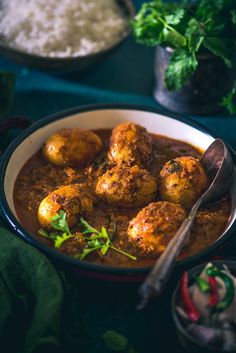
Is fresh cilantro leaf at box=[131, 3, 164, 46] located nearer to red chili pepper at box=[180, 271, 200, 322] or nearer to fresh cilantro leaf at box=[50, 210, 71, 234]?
fresh cilantro leaf at box=[50, 210, 71, 234]

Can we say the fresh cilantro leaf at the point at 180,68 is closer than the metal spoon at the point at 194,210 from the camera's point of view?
No

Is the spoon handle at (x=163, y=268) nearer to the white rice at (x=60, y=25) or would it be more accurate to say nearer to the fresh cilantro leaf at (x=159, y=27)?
the fresh cilantro leaf at (x=159, y=27)

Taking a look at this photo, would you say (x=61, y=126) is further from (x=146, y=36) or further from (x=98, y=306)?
(x=98, y=306)

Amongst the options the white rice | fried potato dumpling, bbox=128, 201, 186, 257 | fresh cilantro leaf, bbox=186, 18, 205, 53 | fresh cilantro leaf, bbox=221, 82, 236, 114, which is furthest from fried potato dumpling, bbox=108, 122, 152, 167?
the white rice

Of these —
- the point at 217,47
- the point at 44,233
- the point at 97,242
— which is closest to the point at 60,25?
the point at 217,47

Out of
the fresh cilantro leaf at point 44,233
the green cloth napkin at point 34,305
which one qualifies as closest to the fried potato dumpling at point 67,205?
the fresh cilantro leaf at point 44,233

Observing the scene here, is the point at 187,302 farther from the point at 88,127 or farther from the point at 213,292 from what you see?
the point at 88,127

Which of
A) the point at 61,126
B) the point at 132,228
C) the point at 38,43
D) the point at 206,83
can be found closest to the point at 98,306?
the point at 132,228
